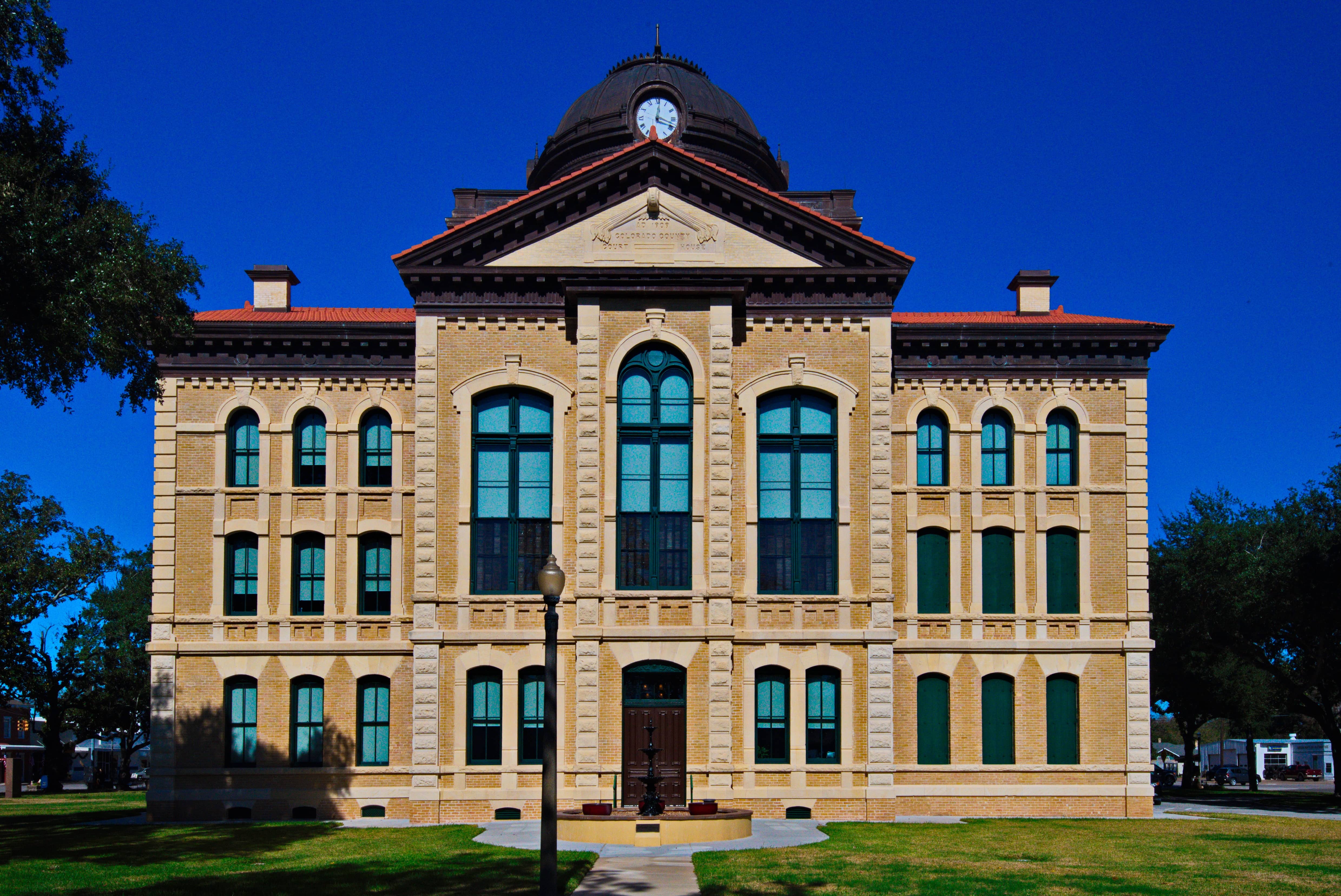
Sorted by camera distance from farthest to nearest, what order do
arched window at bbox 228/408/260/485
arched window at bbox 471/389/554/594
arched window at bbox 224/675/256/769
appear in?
arched window at bbox 228/408/260/485 < arched window at bbox 224/675/256/769 < arched window at bbox 471/389/554/594

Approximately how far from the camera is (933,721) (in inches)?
Result: 1232

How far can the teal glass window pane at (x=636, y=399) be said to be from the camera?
96.0ft

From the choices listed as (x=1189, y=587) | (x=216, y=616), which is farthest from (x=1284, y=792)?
(x=216, y=616)

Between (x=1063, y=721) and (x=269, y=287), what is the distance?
2296 cm

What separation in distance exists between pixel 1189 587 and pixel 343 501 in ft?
94.8

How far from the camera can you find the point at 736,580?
94.9ft

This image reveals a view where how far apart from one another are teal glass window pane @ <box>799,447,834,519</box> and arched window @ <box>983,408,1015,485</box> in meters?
4.99

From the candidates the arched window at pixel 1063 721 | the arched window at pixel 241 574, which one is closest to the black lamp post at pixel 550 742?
the arched window at pixel 241 574

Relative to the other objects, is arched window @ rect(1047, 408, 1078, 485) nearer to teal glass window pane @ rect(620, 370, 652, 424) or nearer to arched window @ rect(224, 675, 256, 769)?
teal glass window pane @ rect(620, 370, 652, 424)

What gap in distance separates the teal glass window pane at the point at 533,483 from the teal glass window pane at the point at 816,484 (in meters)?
5.74

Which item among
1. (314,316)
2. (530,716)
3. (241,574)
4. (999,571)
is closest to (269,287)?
(314,316)

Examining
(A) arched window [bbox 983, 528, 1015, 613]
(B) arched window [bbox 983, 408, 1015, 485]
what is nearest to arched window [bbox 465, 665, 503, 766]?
(A) arched window [bbox 983, 528, 1015, 613]

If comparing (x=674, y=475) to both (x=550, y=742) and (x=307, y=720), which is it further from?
(x=550, y=742)

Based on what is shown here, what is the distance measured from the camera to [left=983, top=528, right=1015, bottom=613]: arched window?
105ft
